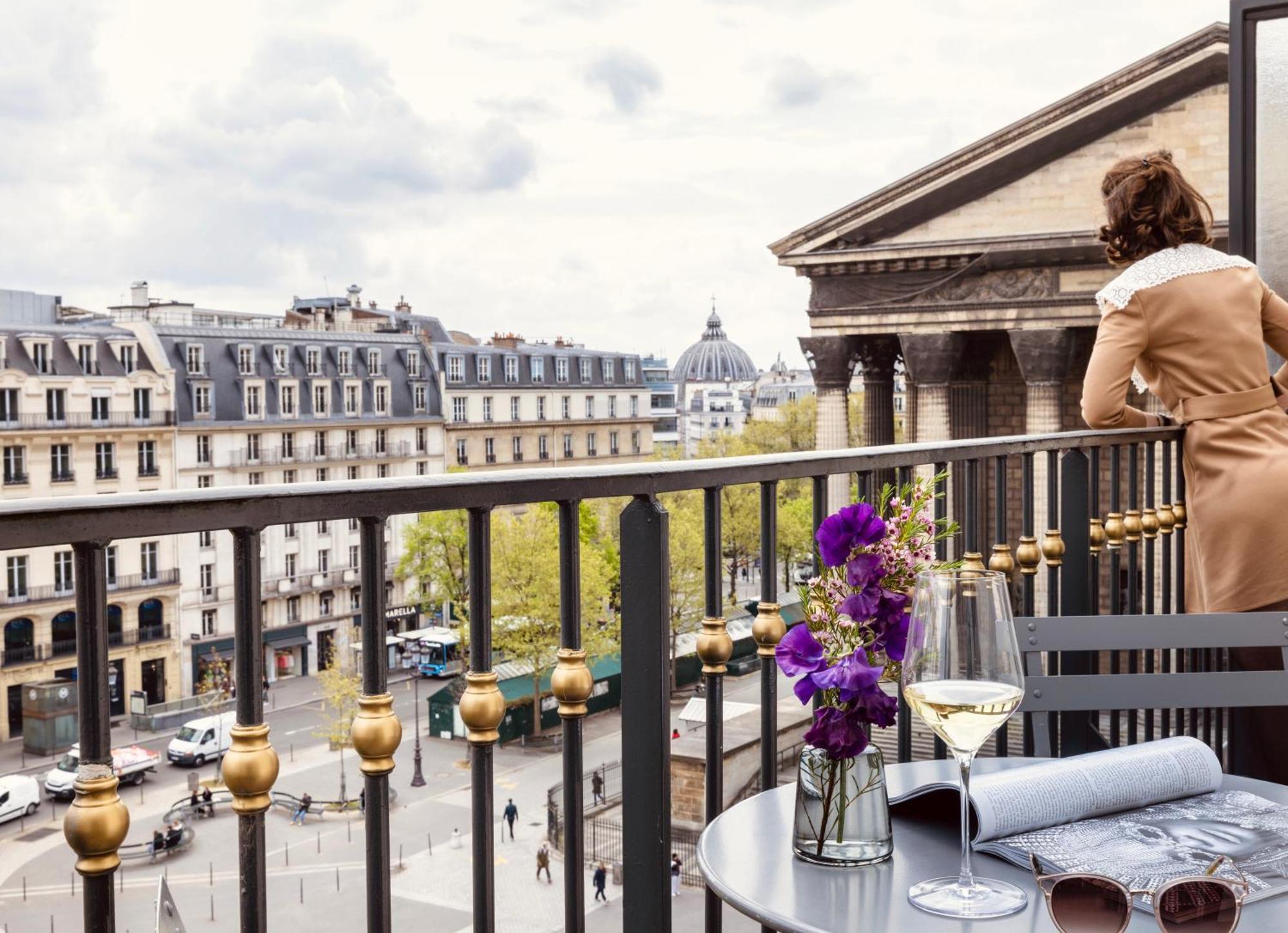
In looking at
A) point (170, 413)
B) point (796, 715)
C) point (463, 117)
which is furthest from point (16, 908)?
point (463, 117)

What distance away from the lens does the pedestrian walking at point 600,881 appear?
74.4ft

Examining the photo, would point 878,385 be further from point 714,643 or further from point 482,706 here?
point 482,706

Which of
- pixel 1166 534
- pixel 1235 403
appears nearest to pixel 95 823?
pixel 1235 403

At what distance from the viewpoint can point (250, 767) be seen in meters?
1.78

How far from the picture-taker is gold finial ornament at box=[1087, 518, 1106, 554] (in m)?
4.89

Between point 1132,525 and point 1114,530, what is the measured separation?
19 cm

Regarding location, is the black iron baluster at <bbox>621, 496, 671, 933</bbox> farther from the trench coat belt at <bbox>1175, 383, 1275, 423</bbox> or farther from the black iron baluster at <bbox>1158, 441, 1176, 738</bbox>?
the black iron baluster at <bbox>1158, 441, 1176, 738</bbox>

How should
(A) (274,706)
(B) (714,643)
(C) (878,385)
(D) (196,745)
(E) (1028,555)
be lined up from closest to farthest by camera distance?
1. (B) (714,643)
2. (E) (1028,555)
3. (C) (878,385)
4. (D) (196,745)
5. (A) (274,706)

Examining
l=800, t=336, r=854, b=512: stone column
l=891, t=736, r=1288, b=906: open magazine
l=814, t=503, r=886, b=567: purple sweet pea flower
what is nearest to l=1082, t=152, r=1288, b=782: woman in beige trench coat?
l=891, t=736, r=1288, b=906: open magazine

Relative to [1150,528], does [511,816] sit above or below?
below

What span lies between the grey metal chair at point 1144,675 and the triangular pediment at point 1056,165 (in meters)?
21.4

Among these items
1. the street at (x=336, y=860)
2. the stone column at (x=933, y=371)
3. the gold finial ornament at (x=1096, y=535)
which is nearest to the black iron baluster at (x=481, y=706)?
the gold finial ornament at (x=1096, y=535)

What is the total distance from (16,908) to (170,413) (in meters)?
22.8

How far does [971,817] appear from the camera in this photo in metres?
1.99
